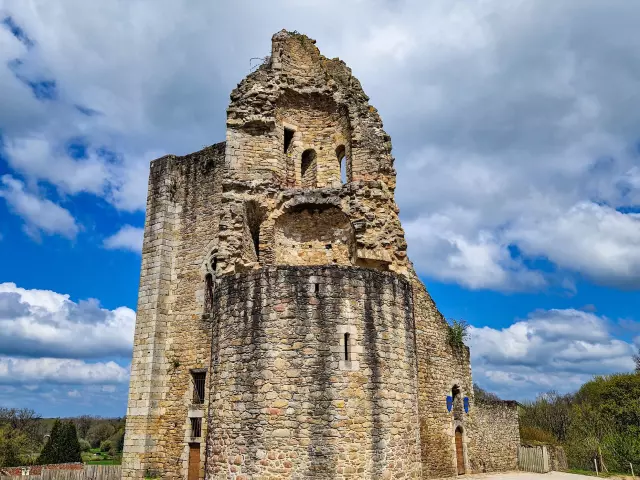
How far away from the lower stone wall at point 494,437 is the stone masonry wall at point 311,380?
880 centimetres

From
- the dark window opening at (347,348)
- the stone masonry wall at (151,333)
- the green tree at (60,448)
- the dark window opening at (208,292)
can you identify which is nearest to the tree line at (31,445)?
the green tree at (60,448)

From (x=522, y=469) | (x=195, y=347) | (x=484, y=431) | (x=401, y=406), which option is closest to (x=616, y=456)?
(x=522, y=469)

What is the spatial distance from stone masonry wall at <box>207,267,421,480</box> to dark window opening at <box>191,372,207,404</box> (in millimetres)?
5359

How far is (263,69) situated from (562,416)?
3580 cm

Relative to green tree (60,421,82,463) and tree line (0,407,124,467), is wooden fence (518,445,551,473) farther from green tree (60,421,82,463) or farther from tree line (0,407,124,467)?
green tree (60,421,82,463)

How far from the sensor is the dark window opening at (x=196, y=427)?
15946 mm

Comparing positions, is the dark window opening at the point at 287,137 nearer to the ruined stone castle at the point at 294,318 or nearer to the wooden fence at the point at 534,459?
the ruined stone castle at the point at 294,318

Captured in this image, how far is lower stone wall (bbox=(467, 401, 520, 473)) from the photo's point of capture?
1905cm

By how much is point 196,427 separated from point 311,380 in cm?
740

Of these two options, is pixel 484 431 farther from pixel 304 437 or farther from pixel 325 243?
pixel 304 437

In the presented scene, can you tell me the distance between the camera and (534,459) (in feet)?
70.1

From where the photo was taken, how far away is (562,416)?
131 feet

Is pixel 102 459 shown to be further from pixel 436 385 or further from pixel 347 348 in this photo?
pixel 347 348

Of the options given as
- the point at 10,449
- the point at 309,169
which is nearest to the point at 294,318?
the point at 309,169
